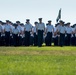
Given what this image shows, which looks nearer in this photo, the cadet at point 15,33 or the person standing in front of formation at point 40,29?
the person standing in front of formation at point 40,29

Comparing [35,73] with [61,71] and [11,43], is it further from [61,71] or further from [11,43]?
[11,43]

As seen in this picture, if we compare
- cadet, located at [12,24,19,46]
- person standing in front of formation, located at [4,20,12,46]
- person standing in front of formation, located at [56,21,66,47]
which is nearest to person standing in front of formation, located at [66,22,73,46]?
person standing in front of formation, located at [56,21,66,47]

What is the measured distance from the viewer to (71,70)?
1437 centimetres

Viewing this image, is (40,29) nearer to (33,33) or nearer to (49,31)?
(49,31)

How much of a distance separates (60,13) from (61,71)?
29.2 m

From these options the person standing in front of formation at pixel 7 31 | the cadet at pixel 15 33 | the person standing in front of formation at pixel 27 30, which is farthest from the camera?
the cadet at pixel 15 33

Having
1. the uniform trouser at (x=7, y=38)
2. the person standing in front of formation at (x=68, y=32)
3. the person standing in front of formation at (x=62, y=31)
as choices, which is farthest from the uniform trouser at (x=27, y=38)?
the person standing in front of formation at (x=68, y=32)

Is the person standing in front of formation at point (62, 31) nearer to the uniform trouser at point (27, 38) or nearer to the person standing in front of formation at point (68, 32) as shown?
the person standing in front of formation at point (68, 32)

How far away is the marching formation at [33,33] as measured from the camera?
32.1 m

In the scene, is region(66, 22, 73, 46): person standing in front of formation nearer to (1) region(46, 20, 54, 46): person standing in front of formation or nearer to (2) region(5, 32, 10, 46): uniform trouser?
(1) region(46, 20, 54, 46): person standing in front of formation

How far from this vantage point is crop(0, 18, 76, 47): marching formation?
32.1 metres

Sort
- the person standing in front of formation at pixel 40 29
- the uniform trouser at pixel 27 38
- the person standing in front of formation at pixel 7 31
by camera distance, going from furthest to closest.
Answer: the person standing in front of formation at pixel 7 31 < the uniform trouser at pixel 27 38 < the person standing in front of formation at pixel 40 29

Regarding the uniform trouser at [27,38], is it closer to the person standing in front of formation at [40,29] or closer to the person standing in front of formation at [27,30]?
the person standing in front of formation at [27,30]

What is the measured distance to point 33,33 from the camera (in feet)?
113
